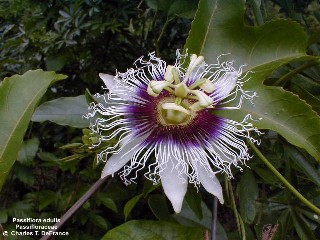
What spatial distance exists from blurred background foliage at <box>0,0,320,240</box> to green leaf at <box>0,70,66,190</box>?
11cm

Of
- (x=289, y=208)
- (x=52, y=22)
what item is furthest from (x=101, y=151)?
(x=52, y=22)

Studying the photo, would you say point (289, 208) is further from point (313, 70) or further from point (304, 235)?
point (313, 70)

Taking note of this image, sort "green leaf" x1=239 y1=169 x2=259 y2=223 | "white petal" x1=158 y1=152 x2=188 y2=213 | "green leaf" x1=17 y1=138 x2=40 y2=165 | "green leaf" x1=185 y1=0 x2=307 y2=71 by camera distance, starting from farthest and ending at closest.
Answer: "green leaf" x1=17 y1=138 x2=40 y2=165 → "green leaf" x1=239 y1=169 x2=259 y2=223 → "green leaf" x1=185 y1=0 x2=307 y2=71 → "white petal" x1=158 y1=152 x2=188 y2=213

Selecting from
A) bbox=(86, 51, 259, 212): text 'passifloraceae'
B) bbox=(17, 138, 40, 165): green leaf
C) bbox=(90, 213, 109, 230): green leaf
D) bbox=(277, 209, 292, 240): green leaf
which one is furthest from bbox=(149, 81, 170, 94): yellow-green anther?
bbox=(90, 213, 109, 230): green leaf

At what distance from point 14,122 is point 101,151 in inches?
5.8

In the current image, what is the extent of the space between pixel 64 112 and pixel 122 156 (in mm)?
162

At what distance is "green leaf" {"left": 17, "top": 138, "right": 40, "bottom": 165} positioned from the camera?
1139mm

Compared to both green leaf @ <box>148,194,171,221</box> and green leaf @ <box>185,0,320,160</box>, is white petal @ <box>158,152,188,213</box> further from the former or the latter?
green leaf @ <box>148,194,171,221</box>

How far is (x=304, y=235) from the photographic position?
90 cm

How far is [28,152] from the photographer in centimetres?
115

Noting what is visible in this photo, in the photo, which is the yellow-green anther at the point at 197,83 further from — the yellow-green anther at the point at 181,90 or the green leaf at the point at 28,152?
the green leaf at the point at 28,152

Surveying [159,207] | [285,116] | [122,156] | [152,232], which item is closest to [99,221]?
[159,207]

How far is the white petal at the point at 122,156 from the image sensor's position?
683 mm

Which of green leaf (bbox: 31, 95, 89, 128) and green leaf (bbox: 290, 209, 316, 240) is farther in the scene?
green leaf (bbox: 290, 209, 316, 240)
